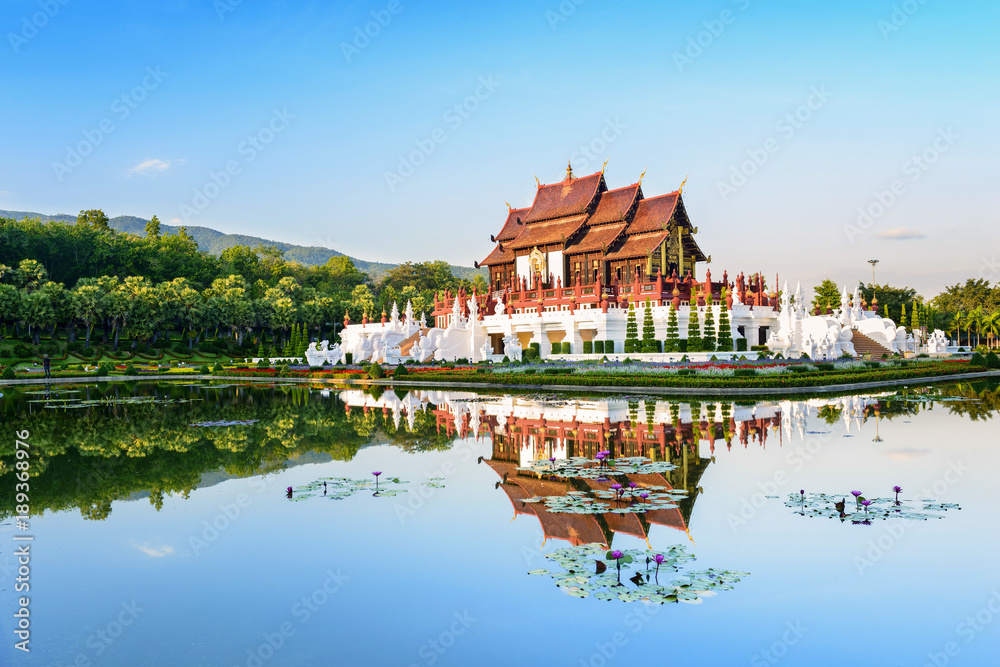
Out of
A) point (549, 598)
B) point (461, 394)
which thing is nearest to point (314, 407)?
point (461, 394)

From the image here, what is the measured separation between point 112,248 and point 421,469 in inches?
3197

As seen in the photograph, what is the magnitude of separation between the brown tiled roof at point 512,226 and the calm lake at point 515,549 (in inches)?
1688

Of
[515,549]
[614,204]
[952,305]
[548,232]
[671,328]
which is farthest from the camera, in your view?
[952,305]

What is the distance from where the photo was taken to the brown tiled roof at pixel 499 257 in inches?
2280

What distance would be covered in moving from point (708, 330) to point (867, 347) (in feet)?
33.0

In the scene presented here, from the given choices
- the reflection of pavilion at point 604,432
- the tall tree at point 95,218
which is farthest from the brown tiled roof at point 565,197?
the tall tree at point 95,218

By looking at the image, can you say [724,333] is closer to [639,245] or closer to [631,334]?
[631,334]

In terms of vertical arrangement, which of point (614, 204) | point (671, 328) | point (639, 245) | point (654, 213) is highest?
point (614, 204)

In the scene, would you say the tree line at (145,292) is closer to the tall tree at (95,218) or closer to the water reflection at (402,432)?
the tall tree at (95,218)

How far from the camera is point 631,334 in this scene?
40.6 meters

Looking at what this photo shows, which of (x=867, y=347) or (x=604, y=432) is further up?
(x=867, y=347)

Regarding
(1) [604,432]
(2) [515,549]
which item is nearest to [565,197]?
(1) [604,432]

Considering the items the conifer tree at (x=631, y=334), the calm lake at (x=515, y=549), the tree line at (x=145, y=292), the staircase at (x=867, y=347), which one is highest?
the tree line at (x=145, y=292)

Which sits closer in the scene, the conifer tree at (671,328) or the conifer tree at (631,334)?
the conifer tree at (671,328)
